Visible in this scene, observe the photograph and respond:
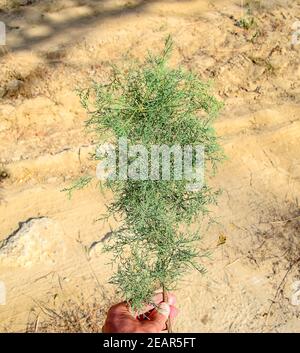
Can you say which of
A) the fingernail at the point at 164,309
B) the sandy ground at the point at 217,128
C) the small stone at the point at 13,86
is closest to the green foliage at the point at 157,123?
the fingernail at the point at 164,309

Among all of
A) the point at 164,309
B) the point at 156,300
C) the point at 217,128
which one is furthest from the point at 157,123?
the point at 217,128

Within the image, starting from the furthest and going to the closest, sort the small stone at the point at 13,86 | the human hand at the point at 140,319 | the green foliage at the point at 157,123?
the small stone at the point at 13,86, the human hand at the point at 140,319, the green foliage at the point at 157,123

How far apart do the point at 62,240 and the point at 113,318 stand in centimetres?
265

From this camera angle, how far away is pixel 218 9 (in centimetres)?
990

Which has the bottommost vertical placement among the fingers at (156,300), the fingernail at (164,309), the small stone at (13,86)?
the fingers at (156,300)

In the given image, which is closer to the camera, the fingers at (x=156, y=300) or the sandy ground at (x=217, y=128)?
the fingers at (x=156, y=300)

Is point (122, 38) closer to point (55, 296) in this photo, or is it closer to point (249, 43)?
point (249, 43)

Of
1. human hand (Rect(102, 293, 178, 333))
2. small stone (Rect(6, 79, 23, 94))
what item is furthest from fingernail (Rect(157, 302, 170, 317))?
small stone (Rect(6, 79, 23, 94))

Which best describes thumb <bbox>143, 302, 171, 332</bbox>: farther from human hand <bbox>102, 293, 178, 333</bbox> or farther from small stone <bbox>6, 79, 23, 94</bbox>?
small stone <bbox>6, 79, 23, 94</bbox>

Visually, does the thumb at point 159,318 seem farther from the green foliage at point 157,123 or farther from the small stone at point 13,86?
the small stone at point 13,86

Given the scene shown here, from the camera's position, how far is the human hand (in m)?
4.43

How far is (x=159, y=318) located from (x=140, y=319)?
0.85ft

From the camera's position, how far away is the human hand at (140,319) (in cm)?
443
